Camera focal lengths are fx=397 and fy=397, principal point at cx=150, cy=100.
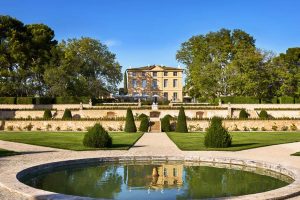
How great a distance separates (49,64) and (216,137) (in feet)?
136

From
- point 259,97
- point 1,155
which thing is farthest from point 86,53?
point 1,155

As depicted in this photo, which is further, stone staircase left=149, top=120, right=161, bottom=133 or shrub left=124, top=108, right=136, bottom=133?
stone staircase left=149, top=120, right=161, bottom=133

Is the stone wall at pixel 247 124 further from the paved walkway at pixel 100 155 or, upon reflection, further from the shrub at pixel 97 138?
the shrub at pixel 97 138

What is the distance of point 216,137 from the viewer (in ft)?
63.8

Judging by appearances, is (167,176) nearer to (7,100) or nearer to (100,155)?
(100,155)

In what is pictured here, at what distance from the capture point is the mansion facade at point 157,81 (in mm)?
80500

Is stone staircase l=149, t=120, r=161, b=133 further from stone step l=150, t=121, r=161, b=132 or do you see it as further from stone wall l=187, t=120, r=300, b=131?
→ stone wall l=187, t=120, r=300, b=131

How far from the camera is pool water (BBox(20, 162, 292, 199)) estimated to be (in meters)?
10.2

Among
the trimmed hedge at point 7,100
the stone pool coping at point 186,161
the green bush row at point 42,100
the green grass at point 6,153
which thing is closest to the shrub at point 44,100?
the green bush row at point 42,100

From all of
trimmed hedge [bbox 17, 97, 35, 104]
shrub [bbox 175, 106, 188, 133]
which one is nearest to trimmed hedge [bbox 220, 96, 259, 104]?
shrub [bbox 175, 106, 188, 133]

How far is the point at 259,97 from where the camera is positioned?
54531 mm

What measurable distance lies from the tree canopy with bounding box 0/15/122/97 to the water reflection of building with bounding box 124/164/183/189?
41.1 m

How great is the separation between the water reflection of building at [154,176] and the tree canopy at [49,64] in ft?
135

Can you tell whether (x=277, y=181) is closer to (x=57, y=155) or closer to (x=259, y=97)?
(x=57, y=155)
